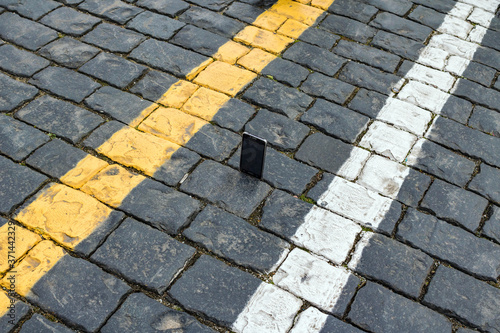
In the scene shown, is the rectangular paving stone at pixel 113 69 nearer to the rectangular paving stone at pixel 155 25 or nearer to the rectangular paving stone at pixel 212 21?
the rectangular paving stone at pixel 155 25

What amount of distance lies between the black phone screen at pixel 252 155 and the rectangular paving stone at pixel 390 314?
1051 millimetres

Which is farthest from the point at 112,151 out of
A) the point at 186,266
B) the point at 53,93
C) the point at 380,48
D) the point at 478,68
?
the point at 478,68

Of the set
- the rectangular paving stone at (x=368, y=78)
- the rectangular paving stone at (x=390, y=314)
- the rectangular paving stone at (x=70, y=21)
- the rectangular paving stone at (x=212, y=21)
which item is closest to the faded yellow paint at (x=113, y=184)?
the rectangular paving stone at (x=390, y=314)

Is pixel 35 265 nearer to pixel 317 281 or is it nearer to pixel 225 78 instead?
pixel 317 281

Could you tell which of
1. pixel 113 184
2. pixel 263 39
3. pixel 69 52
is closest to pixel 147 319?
pixel 113 184

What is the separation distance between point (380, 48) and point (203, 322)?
3238mm

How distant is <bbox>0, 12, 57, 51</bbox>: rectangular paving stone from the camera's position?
14.6 feet

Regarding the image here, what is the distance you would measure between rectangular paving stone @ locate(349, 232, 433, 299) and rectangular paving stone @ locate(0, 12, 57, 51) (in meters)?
3.39

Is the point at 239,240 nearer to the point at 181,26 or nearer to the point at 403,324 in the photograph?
the point at 403,324

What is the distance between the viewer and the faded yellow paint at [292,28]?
4.79 m

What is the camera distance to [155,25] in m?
4.76

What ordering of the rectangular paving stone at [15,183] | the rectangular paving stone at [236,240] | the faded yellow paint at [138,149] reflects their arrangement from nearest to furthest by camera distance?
the rectangular paving stone at [236,240], the rectangular paving stone at [15,183], the faded yellow paint at [138,149]

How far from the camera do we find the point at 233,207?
324cm

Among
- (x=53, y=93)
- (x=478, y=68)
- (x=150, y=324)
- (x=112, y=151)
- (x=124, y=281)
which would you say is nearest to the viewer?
(x=150, y=324)
